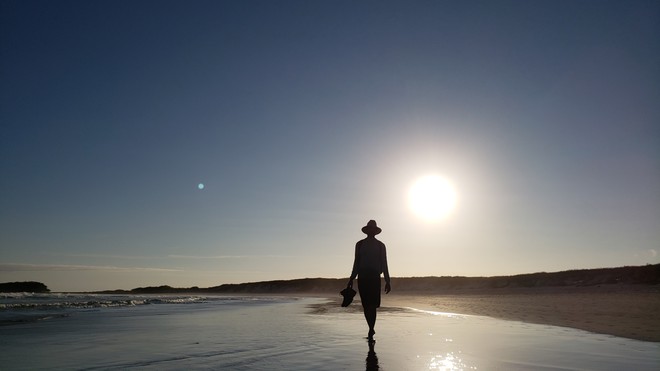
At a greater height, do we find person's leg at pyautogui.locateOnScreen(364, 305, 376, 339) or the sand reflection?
person's leg at pyautogui.locateOnScreen(364, 305, 376, 339)

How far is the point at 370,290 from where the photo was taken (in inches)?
422

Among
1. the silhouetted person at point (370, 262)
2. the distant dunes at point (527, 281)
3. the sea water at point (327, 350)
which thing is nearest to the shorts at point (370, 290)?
the silhouetted person at point (370, 262)

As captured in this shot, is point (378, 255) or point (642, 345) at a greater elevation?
point (378, 255)

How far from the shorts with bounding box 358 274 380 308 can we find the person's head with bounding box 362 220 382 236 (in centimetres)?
110

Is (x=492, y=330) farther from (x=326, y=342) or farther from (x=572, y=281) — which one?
(x=572, y=281)

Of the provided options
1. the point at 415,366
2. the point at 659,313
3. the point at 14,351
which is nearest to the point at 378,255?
the point at 415,366

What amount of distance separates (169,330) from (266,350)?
17.1 ft

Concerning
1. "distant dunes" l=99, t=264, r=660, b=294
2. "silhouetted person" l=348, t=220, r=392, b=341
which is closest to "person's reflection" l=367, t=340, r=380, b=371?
"silhouetted person" l=348, t=220, r=392, b=341

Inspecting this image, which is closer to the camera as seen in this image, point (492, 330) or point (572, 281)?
point (492, 330)

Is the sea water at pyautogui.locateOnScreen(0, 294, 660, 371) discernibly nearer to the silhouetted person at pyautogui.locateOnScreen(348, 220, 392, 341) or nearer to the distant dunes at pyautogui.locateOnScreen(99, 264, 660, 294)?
the silhouetted person at pyautogui.locateOnScreen(348, 220, 392, 341)

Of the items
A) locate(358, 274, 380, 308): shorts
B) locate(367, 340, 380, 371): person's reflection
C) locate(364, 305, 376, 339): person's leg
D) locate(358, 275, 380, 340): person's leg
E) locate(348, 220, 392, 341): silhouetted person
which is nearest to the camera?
locate(367, 340, 380, 371): person's reflection

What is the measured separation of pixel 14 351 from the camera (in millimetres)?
8164

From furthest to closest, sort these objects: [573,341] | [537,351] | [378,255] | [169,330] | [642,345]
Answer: [169,330]
[378,255]
[573,341]
[642,345]
[537,351]

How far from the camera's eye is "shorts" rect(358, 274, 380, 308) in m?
10.6
